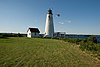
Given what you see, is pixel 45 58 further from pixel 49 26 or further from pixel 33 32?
pixel 33 32

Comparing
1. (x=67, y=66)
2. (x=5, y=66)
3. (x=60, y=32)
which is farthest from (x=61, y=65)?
(x=60, y=32)

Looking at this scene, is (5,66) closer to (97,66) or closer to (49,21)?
(97,66)

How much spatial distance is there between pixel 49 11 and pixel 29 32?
1239cm

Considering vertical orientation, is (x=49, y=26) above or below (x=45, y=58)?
above

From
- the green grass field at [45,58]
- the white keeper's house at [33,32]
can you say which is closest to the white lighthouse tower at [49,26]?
the white keeper's house at [33,32]

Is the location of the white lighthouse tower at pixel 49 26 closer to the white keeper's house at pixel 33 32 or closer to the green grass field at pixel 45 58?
the white keeper's house at pixel 33 32

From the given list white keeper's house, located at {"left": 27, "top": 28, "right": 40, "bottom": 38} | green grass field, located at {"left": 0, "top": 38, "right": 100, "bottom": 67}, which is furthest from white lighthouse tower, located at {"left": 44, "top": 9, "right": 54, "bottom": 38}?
green grass field, located at {"left": 0, "top": 38, "right": 100, "bottom": 67}

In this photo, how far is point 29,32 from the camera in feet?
199

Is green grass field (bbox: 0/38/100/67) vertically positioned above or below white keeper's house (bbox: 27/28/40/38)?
below

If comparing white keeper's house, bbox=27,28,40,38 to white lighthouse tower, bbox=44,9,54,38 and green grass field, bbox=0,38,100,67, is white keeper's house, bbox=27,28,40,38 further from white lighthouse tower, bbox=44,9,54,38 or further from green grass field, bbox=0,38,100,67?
green grass field, bbox=0,38,100,67

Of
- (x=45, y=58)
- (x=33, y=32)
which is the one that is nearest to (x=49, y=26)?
(x=33, y=32)

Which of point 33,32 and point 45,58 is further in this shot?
point 33,32

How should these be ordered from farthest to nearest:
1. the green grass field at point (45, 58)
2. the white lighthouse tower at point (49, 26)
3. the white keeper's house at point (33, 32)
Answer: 1. the white keeper's house at point (33, 32)
2. the white lighthouse tower at point (49, 26)
3. the green grass field at point (45, 58)

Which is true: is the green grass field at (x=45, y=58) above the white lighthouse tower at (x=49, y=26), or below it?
below
